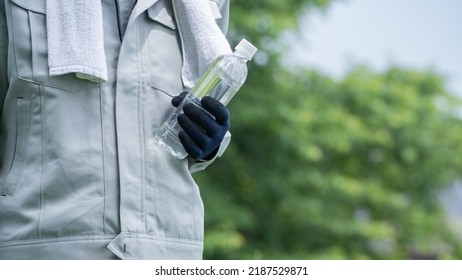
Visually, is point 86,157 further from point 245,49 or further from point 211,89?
point 245,49

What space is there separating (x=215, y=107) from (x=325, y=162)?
32.9ft

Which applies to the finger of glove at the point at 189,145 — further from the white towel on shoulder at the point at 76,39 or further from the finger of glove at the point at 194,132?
the white towel on shoulder at the point at 76,39

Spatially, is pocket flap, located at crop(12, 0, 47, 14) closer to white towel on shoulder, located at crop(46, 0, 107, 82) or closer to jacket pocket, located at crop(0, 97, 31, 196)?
white towel on shoulder, located at crop(46, 0, 107, 82)

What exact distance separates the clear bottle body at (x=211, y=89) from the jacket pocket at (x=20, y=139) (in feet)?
0.92

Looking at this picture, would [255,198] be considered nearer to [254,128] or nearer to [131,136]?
[254,128]

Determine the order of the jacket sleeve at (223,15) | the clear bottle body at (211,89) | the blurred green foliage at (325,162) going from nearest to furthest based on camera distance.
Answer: the clear bottle body at (211,89)
the jacket sleeve at (223,15)
the blurred green foliage at (325,162)

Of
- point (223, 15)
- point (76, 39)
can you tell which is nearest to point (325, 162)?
point (223, 15)

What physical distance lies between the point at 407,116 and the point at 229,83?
10.0m

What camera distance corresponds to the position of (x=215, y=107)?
1.74 metres

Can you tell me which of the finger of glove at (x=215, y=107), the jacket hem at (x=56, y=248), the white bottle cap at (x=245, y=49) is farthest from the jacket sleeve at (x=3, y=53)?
the white bottle cap at (x=245, y=49)

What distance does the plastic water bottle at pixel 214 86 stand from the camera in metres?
1.69

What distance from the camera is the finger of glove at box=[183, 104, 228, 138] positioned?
1.70 metres

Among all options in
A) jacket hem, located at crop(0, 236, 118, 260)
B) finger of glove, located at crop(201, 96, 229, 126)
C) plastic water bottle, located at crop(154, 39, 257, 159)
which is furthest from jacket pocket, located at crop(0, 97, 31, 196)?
finger of glove, located at crop(201, 96, 229, 126)
